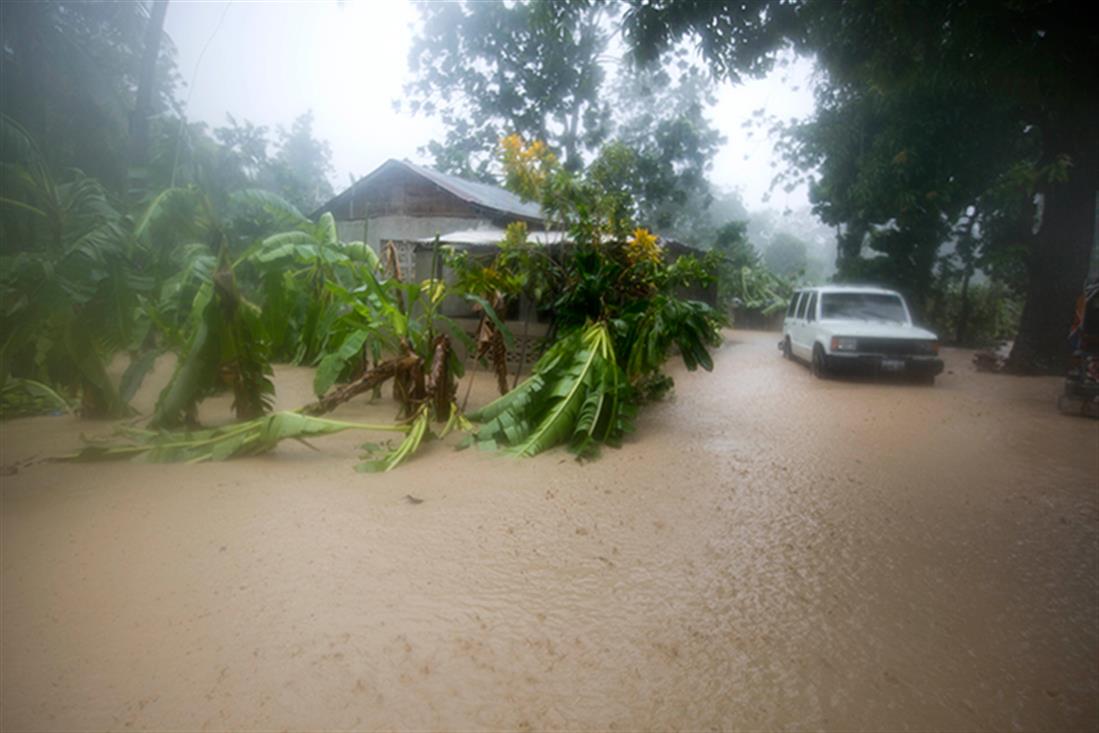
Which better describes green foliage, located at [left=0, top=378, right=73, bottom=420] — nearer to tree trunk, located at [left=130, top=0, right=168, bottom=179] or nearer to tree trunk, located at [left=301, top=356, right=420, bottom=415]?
tree trunk, located at [left=301, top=356, right=420, bottom=415]

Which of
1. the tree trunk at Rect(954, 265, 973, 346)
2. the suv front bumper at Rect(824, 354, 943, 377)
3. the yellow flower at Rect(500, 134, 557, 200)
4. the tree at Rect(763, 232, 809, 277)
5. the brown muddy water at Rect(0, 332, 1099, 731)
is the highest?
the yellow flower at Rect(500, 134, 557, 200)

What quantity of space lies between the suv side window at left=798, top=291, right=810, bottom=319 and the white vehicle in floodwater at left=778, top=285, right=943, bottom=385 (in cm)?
30

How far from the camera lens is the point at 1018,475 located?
439cm

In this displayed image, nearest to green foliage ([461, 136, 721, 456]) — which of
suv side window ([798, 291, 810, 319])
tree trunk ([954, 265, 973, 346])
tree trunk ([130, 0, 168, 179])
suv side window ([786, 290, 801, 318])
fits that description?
tree trunk ([954, 265, 973, 346])

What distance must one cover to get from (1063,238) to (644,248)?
138 inches

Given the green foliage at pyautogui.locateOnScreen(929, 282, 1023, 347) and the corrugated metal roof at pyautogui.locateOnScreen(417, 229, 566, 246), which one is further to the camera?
the corrugated metal roof at pyautogui.locateOnScreen(417, 229, 566, 246)

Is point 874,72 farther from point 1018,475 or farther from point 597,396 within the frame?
point 1018,475

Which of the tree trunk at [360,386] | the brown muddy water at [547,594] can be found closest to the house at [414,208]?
the tree trunk at [360,386]

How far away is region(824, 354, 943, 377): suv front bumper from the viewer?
8.02 meters

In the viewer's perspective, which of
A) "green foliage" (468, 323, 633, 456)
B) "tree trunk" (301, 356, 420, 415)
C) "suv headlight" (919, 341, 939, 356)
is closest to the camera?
"tree trunk" (301, 356, 420, 415)

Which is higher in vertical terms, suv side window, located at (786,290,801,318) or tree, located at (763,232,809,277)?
tree, located at (763,232,809,277)

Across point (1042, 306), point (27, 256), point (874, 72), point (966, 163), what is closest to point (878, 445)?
point (1042, 306)

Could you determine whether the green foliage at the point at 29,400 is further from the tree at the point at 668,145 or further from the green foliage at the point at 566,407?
the tree at the point at 668,145

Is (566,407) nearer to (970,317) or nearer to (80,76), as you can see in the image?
(80,76)
